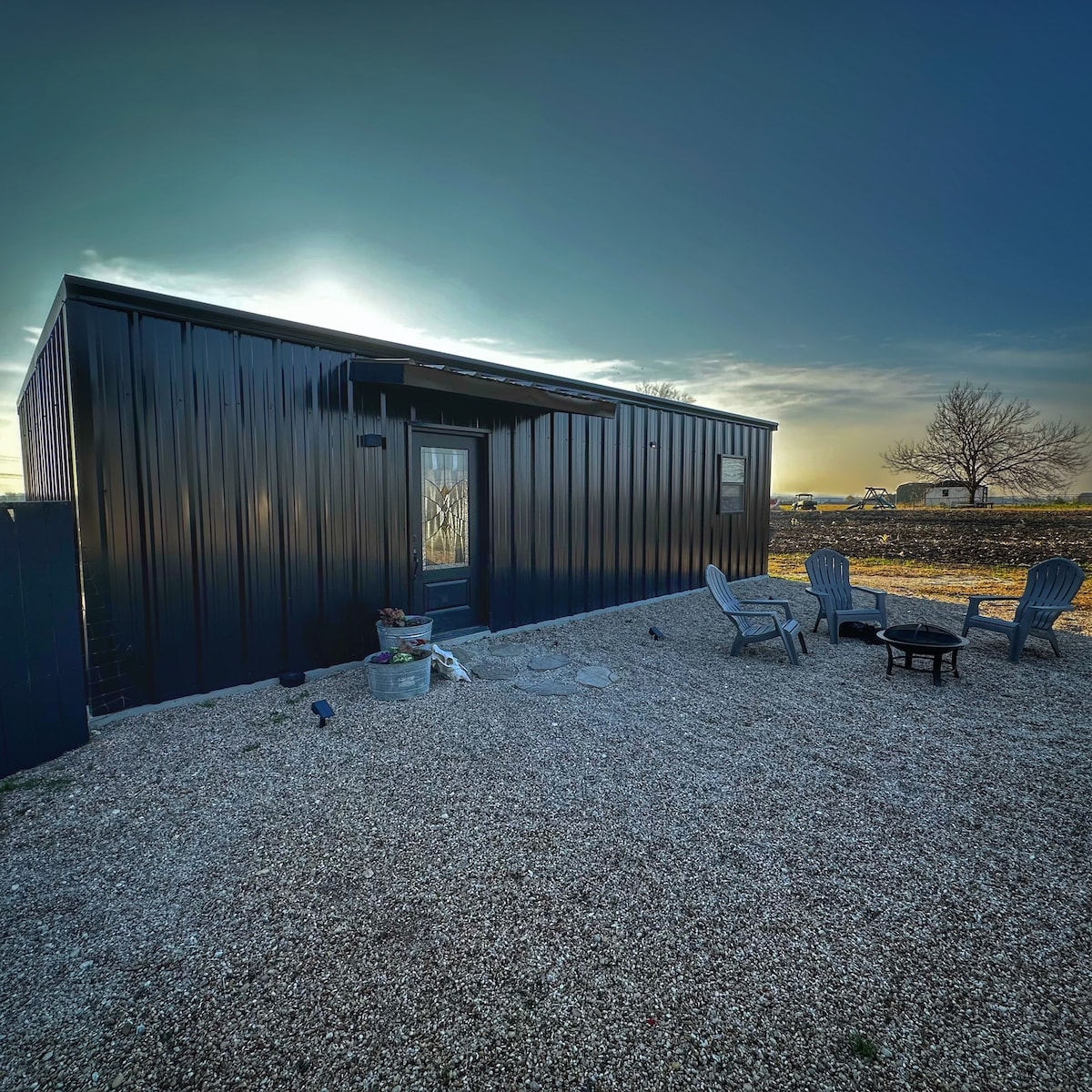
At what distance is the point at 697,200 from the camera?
8.71 metres

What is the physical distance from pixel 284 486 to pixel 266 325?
1318mm

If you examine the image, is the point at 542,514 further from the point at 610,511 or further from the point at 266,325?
the point at 266,325

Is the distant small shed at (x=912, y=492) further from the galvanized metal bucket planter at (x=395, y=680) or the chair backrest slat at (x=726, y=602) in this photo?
the galvanized metal bucket planter at (x=395, y=680)

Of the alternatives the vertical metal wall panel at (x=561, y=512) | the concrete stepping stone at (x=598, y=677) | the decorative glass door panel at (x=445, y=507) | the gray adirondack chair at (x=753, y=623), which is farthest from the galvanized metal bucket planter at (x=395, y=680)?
the gray adirondack chair at (x=753, y=623)

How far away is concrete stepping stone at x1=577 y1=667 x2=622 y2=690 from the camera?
15.0 ft

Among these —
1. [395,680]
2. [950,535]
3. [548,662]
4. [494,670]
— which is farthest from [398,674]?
[950,535]

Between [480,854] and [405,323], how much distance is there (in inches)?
242

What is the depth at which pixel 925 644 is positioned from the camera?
4.41 metres

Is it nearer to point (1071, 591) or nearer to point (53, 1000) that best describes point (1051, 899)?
point (53, 1000)

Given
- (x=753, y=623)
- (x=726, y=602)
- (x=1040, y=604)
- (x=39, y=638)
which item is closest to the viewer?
(x=39, y=638)

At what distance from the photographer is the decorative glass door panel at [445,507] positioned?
5.46 m

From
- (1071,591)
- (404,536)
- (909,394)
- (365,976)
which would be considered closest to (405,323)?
(404,536)

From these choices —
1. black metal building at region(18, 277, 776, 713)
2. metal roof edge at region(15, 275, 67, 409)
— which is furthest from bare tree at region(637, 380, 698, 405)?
metal roof edge at region(15, 275, 67, 409)

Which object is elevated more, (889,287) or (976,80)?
(976,80)
